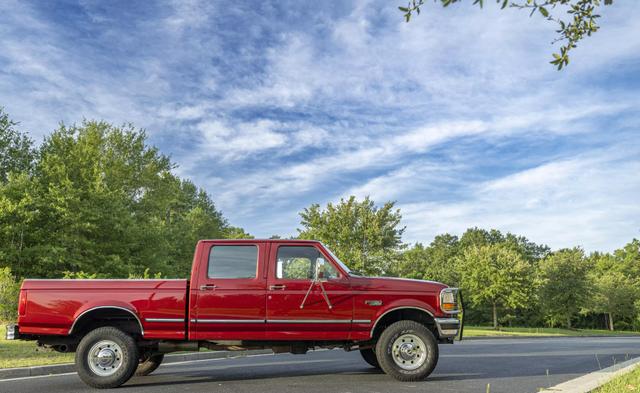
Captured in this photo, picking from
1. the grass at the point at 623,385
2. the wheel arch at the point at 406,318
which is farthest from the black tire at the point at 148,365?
the grass at the point at 623,385

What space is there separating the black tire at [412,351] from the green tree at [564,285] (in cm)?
5256

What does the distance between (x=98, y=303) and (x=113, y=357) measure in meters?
0.80

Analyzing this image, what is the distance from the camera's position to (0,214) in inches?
1210

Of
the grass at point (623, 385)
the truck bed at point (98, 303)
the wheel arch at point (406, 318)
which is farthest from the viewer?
the wheel arch at point (406, 318)

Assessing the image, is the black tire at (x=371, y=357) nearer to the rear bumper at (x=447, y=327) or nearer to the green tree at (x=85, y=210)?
the rear bumper at (x=447, y=327)

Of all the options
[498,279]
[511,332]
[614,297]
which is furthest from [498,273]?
[614,297]

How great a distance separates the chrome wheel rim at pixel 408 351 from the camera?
8188mm

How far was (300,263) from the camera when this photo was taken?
8453 mm

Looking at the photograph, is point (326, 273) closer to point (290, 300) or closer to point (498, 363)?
point (290, 300)

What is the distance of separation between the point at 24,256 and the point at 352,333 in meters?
30.2

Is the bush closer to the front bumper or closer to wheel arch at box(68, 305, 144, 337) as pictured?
the front bumper

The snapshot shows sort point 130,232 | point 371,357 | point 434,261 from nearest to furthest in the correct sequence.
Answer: point 371,357 → point 130,232 → point 434,261

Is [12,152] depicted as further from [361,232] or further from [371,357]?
[371,357]

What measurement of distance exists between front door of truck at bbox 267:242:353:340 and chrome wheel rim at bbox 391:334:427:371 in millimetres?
775
